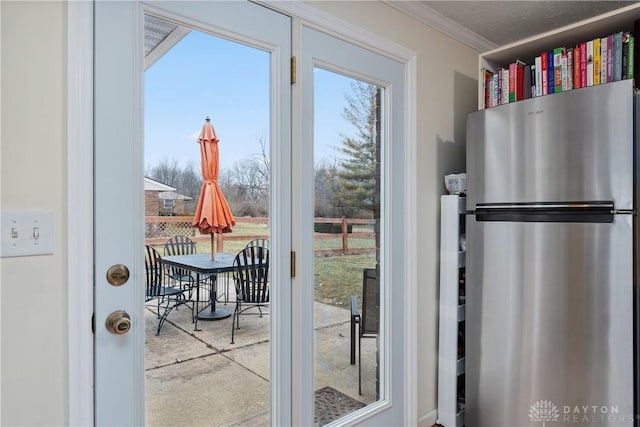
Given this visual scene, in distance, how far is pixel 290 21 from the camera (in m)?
1.63

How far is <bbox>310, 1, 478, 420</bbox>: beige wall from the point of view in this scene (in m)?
2.13

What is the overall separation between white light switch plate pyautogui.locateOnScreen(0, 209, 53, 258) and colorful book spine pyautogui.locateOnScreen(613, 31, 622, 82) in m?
2.27

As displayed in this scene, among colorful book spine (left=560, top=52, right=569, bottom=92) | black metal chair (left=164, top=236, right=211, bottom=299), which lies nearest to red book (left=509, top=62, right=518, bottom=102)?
colorful book spine (left=560, top=52, right=569, bottom=92)

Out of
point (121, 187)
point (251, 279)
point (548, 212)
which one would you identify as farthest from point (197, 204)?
point (548, 212)

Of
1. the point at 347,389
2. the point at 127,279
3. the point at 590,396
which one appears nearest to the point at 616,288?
the point at 590,396

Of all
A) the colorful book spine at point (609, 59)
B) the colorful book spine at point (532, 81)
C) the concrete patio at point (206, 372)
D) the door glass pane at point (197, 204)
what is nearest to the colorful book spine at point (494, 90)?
the colorful book spine at point (532, 81)

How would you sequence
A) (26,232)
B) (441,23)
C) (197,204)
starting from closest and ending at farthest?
(26,232) → (197,204) → (441,23)

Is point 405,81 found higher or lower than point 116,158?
higher

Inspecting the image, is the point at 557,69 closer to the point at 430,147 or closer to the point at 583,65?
the point at 583,65

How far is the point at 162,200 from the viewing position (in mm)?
1329

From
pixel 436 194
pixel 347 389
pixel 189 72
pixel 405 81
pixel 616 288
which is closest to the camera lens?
pixel 189 72

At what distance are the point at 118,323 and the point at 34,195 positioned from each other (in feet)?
1.46

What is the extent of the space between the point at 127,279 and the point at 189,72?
75 cm

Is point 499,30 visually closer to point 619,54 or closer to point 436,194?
point 619,54
